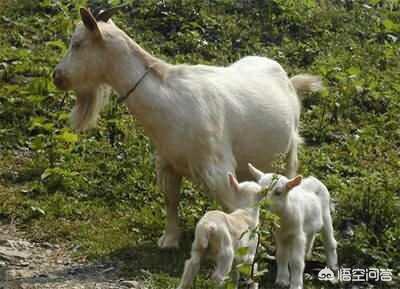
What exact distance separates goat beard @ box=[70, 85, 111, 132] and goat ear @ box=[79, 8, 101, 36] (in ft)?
1.76

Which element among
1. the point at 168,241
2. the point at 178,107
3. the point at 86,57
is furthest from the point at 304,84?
→ the point at 86,57

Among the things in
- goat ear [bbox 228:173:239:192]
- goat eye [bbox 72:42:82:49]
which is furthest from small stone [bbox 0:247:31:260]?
goat ear [bbox 228:173:239:192]

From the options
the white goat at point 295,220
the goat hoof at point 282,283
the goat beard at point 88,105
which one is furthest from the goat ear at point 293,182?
the goat beard at point 88,105

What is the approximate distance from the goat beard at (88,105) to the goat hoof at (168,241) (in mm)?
1188

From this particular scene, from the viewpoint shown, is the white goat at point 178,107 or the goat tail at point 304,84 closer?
the white goat at point 178,107

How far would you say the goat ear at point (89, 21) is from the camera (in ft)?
27.0

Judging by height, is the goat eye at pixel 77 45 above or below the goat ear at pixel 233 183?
above

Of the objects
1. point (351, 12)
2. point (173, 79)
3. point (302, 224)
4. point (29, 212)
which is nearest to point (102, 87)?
point (173, 79)

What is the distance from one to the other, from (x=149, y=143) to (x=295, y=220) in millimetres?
3425

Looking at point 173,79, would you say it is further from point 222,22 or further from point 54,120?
point 222,22

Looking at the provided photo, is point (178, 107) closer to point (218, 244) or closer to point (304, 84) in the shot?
point (218, 244)

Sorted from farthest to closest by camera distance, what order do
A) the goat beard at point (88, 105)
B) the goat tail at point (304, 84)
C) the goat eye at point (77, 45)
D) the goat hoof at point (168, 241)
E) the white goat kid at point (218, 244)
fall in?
the goat tail at point (304, 84) → the goat beard at point (88, 105) → the goat hoof at point (168, 241) → the goat eye at point (77, 45) → the white goat kid at point (218, 244)

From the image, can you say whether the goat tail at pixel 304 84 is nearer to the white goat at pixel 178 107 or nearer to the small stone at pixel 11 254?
the white goat at pixel 178 107

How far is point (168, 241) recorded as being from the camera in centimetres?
851
